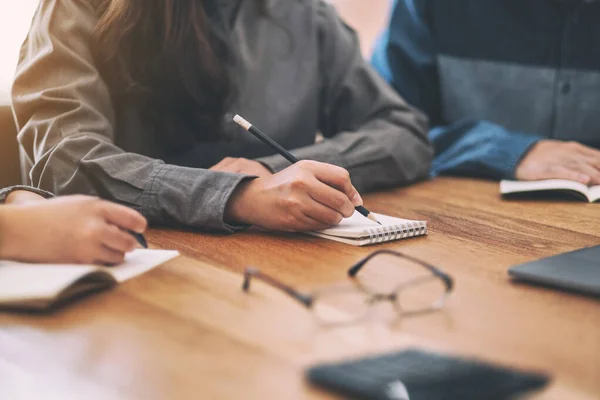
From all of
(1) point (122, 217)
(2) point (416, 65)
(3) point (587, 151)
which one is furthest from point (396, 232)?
(2) point (416, 65)

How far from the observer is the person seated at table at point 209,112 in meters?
1.14

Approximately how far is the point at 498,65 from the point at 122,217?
143cm

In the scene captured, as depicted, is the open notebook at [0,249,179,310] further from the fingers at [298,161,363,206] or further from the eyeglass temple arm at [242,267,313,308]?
the fingers at [298,161,363,206]

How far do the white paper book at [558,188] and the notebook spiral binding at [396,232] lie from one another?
1.30 ft

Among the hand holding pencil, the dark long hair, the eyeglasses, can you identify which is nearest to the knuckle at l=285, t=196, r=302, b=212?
the hand holding pencil

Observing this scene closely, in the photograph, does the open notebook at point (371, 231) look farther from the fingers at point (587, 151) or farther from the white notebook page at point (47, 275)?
the fingers at point (587, 151)

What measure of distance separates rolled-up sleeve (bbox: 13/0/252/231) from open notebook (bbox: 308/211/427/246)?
0.17 meters

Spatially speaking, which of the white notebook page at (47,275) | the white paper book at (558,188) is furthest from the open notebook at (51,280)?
the white paper book at (558,188)

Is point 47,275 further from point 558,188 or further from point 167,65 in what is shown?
point 558,188

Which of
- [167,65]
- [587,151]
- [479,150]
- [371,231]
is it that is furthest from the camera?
[479,150]

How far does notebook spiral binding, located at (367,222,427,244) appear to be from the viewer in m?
1.06

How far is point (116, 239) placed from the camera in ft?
2.89

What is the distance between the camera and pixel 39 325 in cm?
73

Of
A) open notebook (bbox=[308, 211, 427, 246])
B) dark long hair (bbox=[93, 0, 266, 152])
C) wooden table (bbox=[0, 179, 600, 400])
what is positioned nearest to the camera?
wooden table (bbox=[0, 179, 600, 400])
